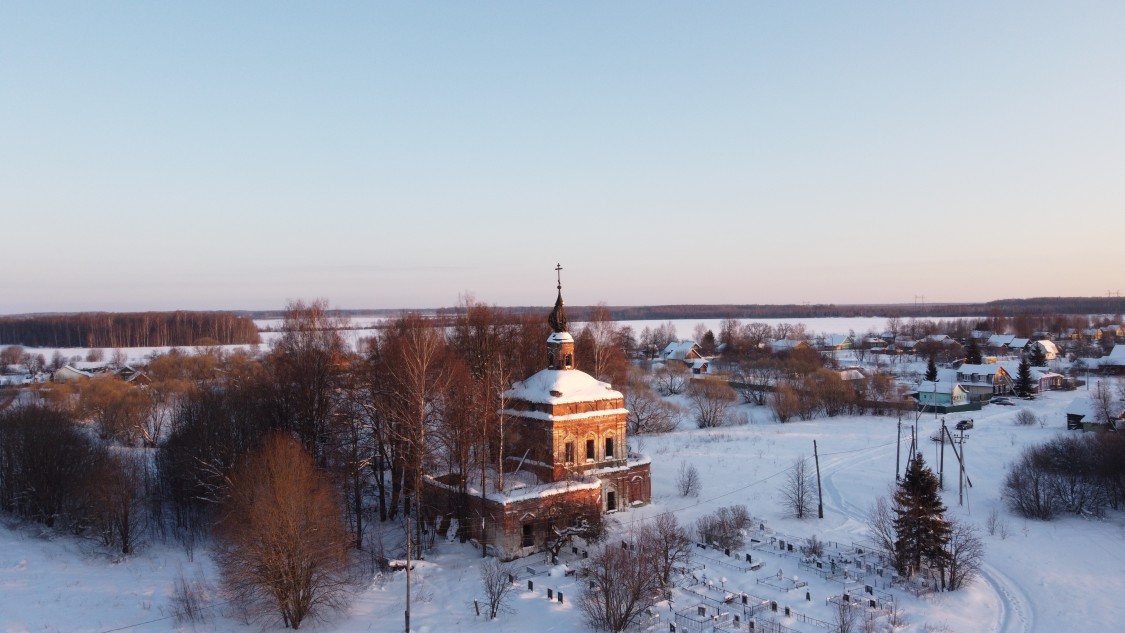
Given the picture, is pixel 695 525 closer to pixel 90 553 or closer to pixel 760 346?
pixel 90 553

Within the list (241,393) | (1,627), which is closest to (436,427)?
(241,393)

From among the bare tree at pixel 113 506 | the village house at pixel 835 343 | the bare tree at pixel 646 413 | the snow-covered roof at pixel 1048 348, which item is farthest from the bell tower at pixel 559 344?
the village house at pixel 835 343

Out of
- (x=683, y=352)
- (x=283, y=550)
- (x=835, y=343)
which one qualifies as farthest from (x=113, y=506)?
(x=835, y=343)

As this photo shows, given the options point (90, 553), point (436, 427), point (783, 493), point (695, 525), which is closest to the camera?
point (90, 553)

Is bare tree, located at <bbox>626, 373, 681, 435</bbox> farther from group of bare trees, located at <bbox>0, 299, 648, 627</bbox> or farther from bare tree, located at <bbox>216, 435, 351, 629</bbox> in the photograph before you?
bare tree, located at <bbox>216, 435, 351, 629</bbox>

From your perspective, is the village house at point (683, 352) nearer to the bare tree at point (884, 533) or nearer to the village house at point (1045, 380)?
the village house at point (1045, 380)

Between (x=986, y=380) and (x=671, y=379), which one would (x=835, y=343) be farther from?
(x=671, y=379)
